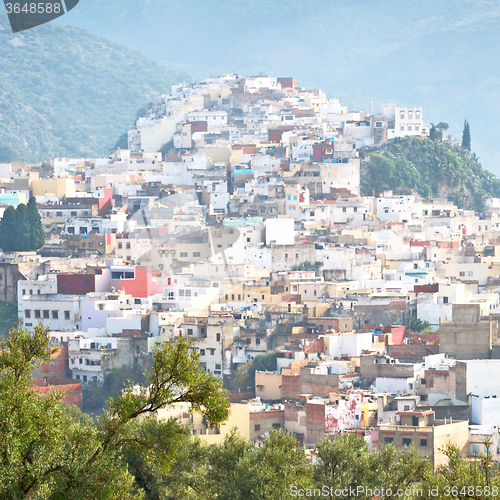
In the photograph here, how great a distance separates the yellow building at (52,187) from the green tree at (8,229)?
498 inches

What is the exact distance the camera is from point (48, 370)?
1768 inches

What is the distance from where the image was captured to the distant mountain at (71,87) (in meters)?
151

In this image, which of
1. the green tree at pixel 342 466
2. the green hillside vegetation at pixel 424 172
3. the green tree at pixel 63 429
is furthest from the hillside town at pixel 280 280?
the green tree at pixel 63 429

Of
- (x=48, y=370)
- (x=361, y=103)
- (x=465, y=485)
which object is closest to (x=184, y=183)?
(x=48, y=370)

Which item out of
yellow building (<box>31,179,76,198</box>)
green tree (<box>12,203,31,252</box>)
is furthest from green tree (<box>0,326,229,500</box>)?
yellow building (<box>31,179,76,198</box>)

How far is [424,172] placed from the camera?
78938 millimetres

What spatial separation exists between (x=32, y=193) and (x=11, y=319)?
799 inches

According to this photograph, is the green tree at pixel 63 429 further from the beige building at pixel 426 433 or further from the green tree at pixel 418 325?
the green tree at pixel 418 325

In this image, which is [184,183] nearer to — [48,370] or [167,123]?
[167,123]

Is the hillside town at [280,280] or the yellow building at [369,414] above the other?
the hillside town at [280,280]

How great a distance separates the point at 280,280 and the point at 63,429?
3719cm

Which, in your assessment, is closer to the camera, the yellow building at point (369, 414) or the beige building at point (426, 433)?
the beige building at point (426, 433)

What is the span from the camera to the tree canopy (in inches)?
2219

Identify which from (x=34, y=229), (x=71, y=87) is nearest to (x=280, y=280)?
(x=34, y=229)
